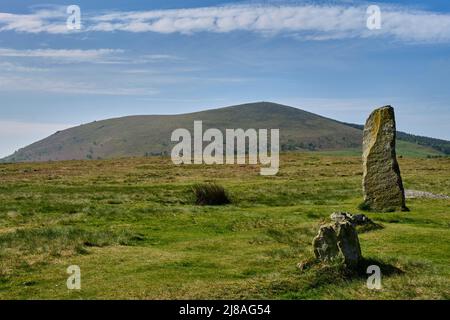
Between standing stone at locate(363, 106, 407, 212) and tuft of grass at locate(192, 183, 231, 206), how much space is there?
8983 millimetres

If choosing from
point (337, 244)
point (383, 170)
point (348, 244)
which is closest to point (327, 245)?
point (337, 244)

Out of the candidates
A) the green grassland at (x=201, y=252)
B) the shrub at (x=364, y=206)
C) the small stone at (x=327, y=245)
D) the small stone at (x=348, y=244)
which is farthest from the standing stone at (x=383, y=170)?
the small stone at (x=327, y=245)

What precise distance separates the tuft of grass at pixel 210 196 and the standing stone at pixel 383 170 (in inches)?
354

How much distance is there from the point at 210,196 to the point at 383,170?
10.6 metres

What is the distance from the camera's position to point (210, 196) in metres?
33.0

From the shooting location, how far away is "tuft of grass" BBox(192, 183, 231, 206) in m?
32.9

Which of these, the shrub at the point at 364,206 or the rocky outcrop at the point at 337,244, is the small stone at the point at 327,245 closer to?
the rocky outcrop at the point at 337,244

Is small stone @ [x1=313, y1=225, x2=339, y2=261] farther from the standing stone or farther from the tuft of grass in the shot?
the tuft of grass

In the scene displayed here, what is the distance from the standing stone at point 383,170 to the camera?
28.5 meters

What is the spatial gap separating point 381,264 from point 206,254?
574 cm

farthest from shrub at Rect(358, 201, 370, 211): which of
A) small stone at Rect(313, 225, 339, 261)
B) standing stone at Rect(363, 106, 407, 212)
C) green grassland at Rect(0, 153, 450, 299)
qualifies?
small stone at Rect(313, 225, 339, 261)

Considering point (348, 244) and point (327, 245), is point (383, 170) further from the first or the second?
point (327, 245)

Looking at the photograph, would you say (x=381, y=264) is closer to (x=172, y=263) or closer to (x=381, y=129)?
(x=172, y=263)
